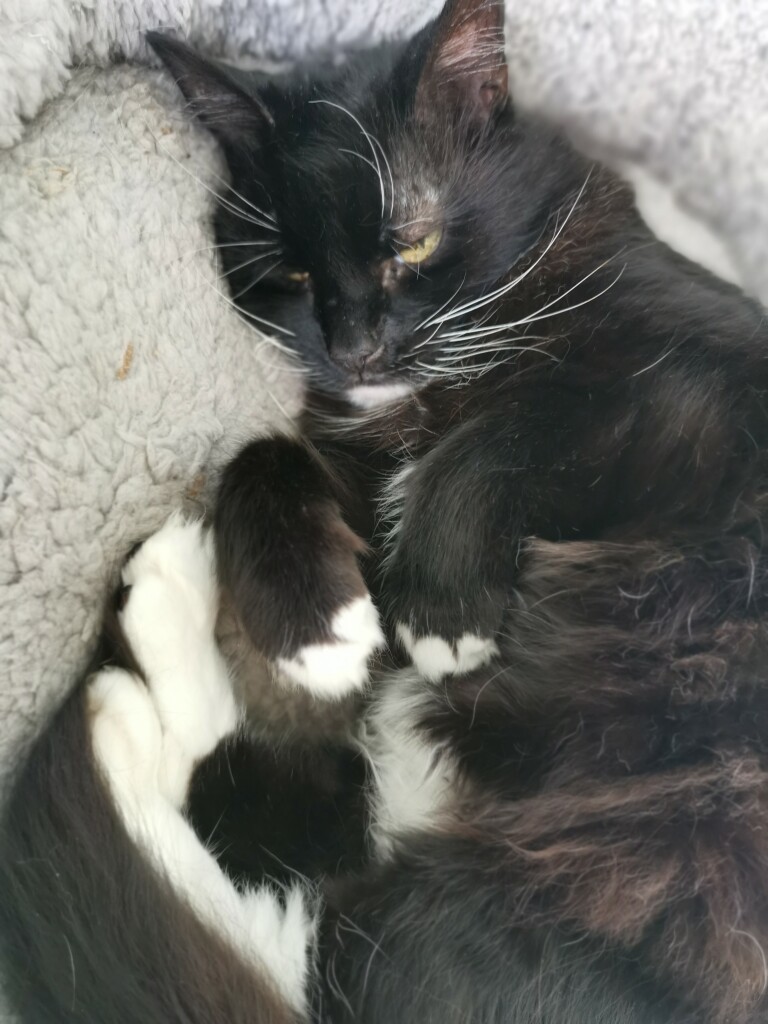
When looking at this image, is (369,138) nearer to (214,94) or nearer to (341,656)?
(214,94)

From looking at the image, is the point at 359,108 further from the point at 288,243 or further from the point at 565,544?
the point at 565,544

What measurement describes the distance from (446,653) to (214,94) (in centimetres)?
81

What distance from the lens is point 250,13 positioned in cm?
130

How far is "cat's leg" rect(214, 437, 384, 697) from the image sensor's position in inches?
39.9

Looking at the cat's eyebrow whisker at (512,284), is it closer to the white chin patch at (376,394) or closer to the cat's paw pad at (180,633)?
the white chin patch at (376,394)

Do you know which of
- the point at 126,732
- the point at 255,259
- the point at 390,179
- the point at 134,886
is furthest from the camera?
the point at 255,259

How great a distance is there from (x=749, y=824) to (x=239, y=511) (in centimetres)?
68

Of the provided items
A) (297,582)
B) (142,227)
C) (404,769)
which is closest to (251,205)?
(142,227)

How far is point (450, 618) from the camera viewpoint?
1.04 meters

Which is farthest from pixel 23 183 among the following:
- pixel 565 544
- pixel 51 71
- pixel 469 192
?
pixel 565 544

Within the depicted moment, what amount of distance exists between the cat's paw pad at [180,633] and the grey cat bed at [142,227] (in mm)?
42

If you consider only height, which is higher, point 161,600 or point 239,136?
point 239,136

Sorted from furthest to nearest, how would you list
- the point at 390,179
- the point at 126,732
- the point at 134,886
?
the point at 390,179
the point at 126,732
the point at 134,886

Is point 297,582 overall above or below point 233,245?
A: below
